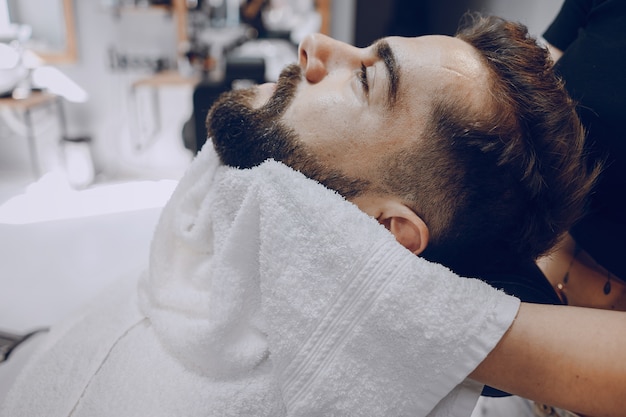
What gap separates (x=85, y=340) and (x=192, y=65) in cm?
329

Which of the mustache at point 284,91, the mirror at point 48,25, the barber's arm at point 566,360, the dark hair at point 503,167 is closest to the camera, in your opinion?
the barber's arm at point 566,360

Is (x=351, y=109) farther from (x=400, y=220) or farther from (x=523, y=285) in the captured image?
(x=523, y=285)

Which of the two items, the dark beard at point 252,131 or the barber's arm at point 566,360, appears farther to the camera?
the dark beard at point 252,131

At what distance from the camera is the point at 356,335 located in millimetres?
664

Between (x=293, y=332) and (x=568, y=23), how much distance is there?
0.93 metres

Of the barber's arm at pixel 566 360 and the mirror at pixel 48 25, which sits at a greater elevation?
the barber's arm at pixel 566 360

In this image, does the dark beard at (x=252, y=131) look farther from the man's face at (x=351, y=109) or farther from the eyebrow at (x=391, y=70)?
the eyebrow at (x=391, y=70)

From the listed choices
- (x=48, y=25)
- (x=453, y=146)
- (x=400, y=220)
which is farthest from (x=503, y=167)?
(x=48, y=25)

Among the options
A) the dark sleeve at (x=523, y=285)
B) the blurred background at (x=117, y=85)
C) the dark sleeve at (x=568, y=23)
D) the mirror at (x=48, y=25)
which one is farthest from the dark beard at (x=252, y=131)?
the mirror at (x=48, y=25)

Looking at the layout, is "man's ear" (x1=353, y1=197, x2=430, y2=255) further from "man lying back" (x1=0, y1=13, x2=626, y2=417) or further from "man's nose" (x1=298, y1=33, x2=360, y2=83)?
"man's nose" (x1=298, y1=33, x2=360, y2=83)

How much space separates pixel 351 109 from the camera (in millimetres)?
865

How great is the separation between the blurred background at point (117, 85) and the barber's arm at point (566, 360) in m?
2.53

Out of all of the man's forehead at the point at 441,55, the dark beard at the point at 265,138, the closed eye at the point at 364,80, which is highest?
the man's forehead at the point at 441,55

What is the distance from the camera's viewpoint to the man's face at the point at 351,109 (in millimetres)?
840
